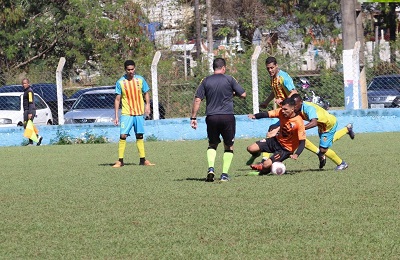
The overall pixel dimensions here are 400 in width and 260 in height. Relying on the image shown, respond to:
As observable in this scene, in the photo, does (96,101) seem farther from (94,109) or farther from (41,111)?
(41,111)

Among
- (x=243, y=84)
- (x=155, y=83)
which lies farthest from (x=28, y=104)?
(x=243, y=84)

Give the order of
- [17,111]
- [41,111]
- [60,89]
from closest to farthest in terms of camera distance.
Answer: [60,89]
[17,111]
[41,111]

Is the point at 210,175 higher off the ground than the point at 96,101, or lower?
lower

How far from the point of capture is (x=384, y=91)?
26.8 meters

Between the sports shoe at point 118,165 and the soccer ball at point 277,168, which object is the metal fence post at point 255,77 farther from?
the soccer ball at point 277,168

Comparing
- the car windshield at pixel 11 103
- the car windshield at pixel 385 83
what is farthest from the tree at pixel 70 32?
the car windshield at pixel 385 83

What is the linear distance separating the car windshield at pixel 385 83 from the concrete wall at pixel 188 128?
158 centimetres

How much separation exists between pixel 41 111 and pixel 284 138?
1487cm

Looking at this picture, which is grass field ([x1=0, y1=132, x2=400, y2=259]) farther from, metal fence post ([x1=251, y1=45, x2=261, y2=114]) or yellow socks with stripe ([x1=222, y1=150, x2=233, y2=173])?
metal fence post ([x1=251, y1=45, x2=261, y2=114])

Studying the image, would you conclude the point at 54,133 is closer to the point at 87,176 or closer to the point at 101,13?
the point at 87,176

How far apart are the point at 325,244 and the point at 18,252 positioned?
95.1 inches

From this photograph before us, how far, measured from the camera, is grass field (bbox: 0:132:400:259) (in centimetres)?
774

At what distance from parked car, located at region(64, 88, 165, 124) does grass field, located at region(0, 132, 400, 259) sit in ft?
30.5

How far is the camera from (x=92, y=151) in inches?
841
